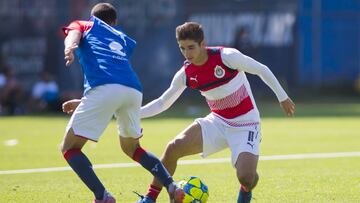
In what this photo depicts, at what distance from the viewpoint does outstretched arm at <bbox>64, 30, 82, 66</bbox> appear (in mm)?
8383

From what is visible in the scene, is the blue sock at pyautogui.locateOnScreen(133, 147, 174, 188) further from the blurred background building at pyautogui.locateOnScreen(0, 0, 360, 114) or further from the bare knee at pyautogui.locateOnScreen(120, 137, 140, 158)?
the blurred background building at pyautogui.locateOnScreen(0, 0, 360, 114)

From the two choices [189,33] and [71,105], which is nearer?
[189,33]

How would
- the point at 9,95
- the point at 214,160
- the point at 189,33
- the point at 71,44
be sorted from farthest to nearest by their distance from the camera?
the point at 9,95
the point at 214,160
the point at 189,33
the point at 71,44

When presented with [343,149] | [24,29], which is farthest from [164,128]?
[24,29]

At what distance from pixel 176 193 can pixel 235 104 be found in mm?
1223

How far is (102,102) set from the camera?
344 inches

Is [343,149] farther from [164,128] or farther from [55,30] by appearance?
[55,30]

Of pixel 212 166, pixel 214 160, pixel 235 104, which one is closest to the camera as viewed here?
pixel 235 104

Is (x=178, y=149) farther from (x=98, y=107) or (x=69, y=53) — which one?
(x=69, y=53)

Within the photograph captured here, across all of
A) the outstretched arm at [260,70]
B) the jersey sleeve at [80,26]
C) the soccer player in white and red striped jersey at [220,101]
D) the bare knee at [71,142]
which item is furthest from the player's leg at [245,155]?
the jersey sleeve at [80,26]

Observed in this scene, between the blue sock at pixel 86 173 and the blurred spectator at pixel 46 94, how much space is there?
1976 centimetres

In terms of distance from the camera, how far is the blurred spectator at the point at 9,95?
1119 inches

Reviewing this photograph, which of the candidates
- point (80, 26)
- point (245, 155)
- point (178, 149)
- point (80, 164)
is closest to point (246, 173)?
point (245, 155)

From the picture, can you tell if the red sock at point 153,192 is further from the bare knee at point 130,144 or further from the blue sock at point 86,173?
the blue sock at point 86,173
